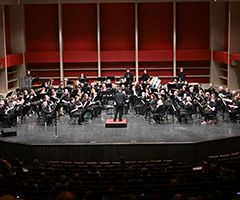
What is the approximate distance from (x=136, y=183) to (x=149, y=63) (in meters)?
20.2

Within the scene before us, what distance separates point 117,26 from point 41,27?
17.5 feet

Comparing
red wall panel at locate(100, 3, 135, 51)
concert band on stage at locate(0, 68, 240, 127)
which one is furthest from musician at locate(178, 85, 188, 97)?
red wall panel at locate(100, 3, 135, 51)

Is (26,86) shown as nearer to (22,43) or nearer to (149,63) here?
(22,43)

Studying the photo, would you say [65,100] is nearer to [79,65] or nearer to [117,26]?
[79,65]


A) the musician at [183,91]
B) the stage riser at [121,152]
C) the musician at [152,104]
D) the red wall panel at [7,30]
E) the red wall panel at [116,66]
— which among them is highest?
the red wall panel at [7,30]

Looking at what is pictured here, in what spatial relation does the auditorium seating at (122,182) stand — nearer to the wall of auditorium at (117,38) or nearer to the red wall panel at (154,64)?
the wall of auditorium at (117,38)

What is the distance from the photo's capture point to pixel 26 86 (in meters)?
23.9

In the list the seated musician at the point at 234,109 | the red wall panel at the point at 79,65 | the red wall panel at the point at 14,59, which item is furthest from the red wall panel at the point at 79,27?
the seated musician at the point at 234,109

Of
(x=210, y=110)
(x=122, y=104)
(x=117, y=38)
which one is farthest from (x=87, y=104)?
(x=117, y=38)

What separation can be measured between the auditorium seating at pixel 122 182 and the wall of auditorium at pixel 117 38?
16892mm

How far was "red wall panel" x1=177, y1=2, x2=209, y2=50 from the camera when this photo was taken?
28094mm

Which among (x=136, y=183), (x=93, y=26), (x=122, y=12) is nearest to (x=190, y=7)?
(x=122, y=12)

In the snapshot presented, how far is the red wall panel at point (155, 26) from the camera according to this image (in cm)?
2820

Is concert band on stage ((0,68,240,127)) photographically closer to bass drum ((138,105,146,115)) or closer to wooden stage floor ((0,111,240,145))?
bass drum ((138,105,146,115))
